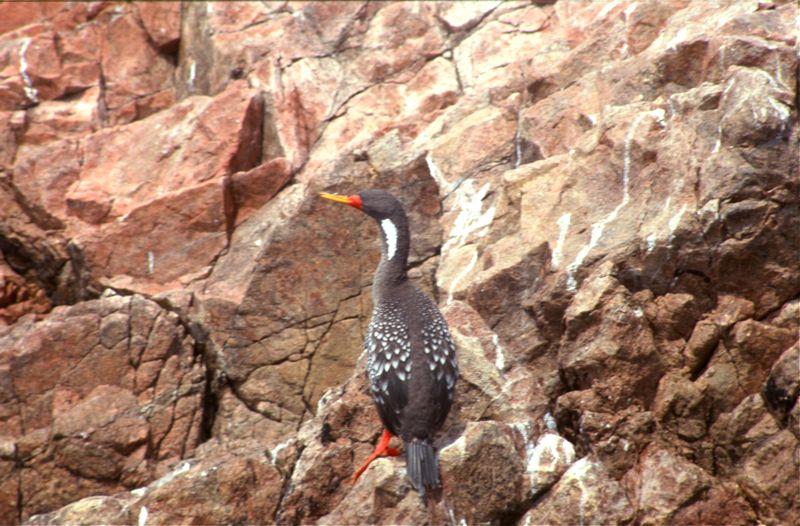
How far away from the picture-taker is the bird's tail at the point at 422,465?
7.19 m

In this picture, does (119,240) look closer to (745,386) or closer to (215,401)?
(215,401)

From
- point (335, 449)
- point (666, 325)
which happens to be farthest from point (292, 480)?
point (666, 325)

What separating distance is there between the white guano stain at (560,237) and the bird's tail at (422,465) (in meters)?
2.10

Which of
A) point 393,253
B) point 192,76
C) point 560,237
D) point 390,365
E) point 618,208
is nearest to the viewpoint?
point 390,365

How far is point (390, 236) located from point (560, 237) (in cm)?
150

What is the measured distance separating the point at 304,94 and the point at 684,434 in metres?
6.61

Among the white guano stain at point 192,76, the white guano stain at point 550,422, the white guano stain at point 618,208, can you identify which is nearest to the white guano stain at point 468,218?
the white guano stain at point 618,208

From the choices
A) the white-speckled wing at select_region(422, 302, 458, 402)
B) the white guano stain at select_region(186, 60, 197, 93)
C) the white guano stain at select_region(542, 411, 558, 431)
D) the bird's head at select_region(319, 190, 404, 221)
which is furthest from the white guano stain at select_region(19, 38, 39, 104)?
the white guano stain at select_region(542, 411, 558, 431)

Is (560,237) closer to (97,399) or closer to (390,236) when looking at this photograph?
(390,236)

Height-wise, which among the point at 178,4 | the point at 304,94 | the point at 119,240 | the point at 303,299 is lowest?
the point at 303,299

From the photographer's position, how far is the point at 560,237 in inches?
342

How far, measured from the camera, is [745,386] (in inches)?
298

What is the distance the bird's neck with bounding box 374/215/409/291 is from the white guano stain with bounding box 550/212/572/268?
1.29 m

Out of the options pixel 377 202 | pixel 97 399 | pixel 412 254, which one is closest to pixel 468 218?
pixel 412 254
